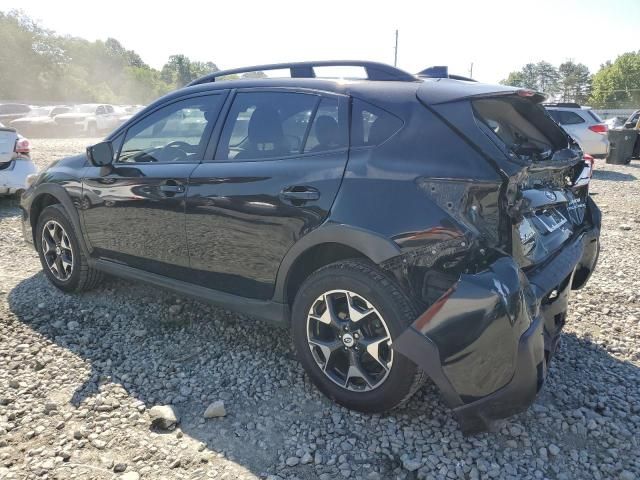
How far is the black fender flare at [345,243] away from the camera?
249 centimetres

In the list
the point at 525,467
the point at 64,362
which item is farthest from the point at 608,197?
the point at 64,362

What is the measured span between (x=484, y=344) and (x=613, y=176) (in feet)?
41.1

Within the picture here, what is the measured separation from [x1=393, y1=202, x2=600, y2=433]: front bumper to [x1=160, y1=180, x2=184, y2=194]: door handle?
177 centimetres

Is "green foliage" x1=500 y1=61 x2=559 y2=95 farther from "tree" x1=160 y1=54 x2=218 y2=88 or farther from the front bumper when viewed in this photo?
the front bumper

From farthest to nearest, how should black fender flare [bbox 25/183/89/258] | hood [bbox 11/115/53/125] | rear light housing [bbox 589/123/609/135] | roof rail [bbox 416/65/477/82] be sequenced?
hood [bbox 11/115/53/125], rear light housing [bbox 589/123/609/135], black fender flare [bbox 25/183/89/258], roof rail [bbox 416/65/477/82]

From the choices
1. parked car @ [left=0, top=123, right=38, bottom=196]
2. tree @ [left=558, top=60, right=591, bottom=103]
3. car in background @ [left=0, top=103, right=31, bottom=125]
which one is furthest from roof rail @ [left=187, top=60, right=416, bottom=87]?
tree @ [left=558, top=60, right=591, bottom=103]

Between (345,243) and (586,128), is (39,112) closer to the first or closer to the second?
(586,128)

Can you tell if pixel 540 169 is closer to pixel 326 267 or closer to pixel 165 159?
pixel 326 267

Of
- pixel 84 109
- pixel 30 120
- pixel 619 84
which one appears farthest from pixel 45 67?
pixel 619 84

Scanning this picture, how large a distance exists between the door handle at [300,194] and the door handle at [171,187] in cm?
85

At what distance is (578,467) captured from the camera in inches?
92.6

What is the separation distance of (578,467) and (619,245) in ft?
14.8

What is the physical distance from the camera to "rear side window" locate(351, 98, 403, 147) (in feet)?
8.69

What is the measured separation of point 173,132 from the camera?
364 centimetres
